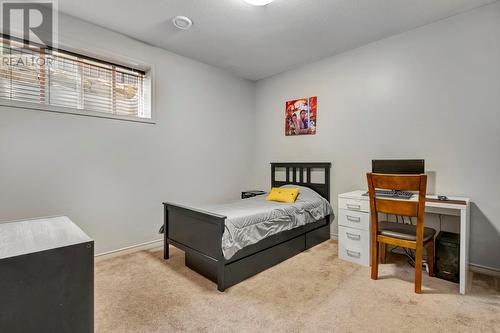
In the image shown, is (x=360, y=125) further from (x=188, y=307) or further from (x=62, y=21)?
(x=62, y=21)

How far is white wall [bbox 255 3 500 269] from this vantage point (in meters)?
2.41

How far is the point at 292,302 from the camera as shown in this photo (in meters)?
1.91

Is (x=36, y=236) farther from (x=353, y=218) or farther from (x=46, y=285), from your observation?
(x=353, y=218)

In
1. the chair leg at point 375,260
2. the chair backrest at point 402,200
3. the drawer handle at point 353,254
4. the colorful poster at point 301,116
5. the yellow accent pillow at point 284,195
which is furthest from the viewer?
the colorful poster at point 301,116

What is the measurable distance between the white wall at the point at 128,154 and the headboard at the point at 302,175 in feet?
2.02

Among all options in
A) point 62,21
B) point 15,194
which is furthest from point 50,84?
point 15,194

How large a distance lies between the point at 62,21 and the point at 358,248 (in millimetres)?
3879

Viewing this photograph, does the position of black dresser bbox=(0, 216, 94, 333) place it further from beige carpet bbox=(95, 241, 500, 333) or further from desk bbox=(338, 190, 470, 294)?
desk bbox=(338, 190, 470, 294)

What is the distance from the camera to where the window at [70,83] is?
7.77ft

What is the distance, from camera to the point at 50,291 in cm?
106

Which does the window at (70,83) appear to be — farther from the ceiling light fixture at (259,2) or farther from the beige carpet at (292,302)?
the beige carpet at (292,302)

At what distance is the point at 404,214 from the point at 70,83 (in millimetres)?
3569

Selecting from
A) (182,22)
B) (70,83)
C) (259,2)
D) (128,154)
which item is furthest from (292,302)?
(70,83)

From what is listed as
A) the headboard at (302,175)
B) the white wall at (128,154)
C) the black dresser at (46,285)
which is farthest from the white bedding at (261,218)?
the black dresser at (46,285)
